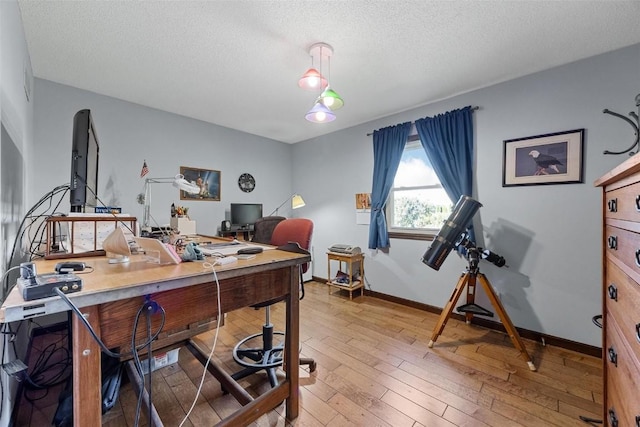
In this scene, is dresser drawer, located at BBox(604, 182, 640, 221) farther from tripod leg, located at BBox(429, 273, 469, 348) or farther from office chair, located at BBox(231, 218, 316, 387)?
office chair, located at BBox(231, 218, 316, 387)

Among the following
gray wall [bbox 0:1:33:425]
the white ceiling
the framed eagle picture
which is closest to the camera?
gray wall [bbox 0:1:33:425]

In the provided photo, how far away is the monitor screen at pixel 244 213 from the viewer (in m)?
3.78

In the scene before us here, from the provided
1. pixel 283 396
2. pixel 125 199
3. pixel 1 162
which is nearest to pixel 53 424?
pixel 283 396

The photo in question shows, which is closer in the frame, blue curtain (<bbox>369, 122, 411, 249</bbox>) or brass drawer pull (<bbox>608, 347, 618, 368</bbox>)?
brass drawer pull (<bbox>608, 347, 618, 368</bbox>)

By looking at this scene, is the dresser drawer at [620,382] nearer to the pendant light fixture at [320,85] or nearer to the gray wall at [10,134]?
the pendant light fixture at [320,85]

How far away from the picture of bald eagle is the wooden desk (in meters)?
2.33

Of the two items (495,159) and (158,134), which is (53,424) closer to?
(158,134)

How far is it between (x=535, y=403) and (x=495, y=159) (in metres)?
1.99

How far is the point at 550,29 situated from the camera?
1.77 meters

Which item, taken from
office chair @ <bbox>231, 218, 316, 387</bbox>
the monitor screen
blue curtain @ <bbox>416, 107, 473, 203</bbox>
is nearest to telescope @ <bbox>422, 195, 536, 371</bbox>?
blue curtain @ <bbox>416, 107, 473, 203</bbox>

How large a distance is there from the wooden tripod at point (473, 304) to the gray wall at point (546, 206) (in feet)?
1.38

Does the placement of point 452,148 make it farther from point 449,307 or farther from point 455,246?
point 449,307

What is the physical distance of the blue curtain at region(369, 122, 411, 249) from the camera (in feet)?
10.4

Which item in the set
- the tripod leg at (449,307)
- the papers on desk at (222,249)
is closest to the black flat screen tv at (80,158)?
the papers on desk at (222,249)
